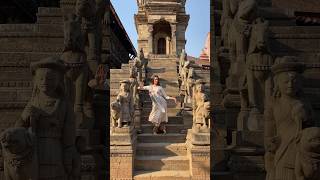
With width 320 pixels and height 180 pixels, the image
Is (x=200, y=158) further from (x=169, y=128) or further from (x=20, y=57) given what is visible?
(x=20, y=57)

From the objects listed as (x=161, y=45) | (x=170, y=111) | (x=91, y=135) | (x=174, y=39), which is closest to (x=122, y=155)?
(x=91, y=135)

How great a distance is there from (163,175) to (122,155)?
1.21 meters

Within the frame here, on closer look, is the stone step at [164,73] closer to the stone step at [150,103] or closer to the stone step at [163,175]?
the stone step at [150,103]

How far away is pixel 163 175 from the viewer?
10.9m

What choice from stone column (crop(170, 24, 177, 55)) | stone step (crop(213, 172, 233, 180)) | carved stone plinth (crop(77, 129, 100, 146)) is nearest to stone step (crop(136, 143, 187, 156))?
stone step (crop(213, 172, 233, 180))

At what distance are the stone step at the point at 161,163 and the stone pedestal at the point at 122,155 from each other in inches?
12.5

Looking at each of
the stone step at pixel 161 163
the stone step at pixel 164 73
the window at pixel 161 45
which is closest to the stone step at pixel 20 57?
the stone step at pixel 161 163

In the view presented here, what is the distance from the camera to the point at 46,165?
5.18m

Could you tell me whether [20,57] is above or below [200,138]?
above

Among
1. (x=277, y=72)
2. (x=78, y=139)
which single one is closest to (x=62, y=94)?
(x=78, y=139)

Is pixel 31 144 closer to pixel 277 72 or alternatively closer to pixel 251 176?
pixel 277 72

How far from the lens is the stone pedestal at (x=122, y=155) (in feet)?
37.2

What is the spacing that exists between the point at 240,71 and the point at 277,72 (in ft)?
7.40

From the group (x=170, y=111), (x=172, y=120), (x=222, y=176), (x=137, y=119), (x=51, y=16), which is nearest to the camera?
(x=222, y=176)
